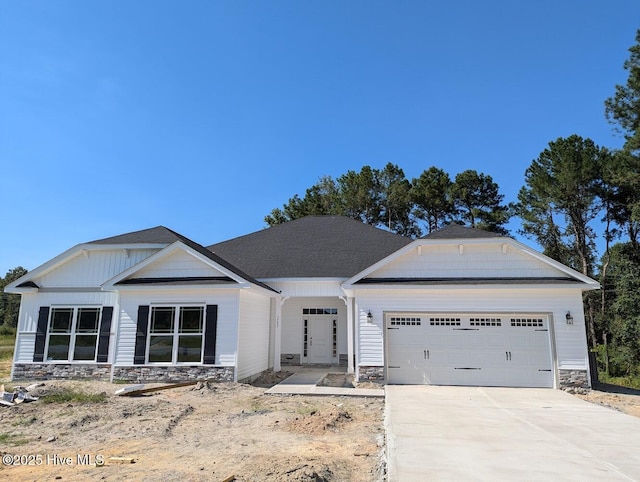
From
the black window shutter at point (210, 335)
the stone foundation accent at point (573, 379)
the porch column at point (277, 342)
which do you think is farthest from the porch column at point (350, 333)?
the stone foundation accent at point (573, 379)

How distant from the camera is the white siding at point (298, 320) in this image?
661 inches

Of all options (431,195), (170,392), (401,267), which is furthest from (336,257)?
(431,195)

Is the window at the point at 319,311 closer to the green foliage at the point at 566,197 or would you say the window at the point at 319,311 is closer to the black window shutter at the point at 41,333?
the black window shutter at the point at 41,333

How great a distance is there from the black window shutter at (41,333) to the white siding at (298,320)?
27.0ft

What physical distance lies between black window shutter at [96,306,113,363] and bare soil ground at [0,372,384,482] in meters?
2.70

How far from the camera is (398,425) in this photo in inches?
287

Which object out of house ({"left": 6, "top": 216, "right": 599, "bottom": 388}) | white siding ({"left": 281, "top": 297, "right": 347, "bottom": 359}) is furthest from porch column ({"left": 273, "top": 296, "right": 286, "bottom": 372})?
white siding ({"left": 281, "top": 297, "right": 347, "bottom": 359})

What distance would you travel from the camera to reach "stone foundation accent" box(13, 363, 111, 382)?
43.1ft

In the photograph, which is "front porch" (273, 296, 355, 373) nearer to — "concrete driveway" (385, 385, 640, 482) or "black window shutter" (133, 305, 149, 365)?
"black window shutter" (133, 305, 149, 365)

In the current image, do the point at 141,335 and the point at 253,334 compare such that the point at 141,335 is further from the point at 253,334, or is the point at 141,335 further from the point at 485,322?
the point at 485,322

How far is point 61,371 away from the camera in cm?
1328

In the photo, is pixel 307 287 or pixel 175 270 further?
pixel 307 287

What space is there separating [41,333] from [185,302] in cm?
531

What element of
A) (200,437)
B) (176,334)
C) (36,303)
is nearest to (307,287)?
(176,334)
